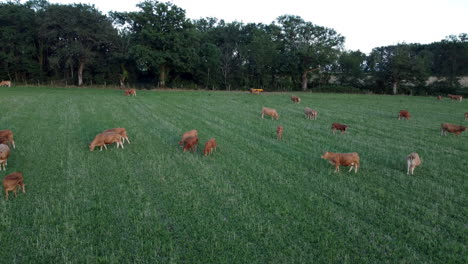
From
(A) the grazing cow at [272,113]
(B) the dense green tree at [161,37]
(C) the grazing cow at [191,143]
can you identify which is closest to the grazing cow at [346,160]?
(C) the grazing cow at [191,143]

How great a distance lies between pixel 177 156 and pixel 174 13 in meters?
44.8

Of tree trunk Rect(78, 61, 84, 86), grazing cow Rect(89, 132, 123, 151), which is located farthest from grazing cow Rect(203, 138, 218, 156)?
tree trunk Rect(78, 61, 84, 86)

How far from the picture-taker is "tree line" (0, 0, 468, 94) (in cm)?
5081

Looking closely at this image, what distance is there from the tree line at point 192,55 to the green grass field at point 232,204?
133 ft

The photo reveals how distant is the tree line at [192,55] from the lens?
167 feet

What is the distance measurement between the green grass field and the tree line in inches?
1593

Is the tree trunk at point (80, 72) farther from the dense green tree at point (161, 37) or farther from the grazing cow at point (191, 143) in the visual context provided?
the grazing cow at point (191, 143)

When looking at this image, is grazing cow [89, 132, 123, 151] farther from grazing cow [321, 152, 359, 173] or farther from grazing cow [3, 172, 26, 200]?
grazing cow [321, 152, 359, 173]

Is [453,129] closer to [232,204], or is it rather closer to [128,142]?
[232,204]

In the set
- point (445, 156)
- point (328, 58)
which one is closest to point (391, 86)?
point (328, 58)

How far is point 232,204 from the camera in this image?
782cm

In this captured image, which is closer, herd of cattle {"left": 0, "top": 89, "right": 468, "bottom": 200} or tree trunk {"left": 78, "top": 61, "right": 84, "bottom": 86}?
herd of cattle {"left": 0, "top": 89, "right": 468, "bottom": 200}

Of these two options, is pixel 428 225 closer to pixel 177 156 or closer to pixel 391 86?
pixel 177 156

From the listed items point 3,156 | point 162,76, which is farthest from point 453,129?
point 162,76
